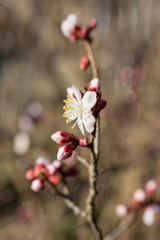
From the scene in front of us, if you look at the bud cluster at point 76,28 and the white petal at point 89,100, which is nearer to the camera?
the white petal at point 89,100

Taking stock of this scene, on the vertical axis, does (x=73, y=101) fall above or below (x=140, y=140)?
above

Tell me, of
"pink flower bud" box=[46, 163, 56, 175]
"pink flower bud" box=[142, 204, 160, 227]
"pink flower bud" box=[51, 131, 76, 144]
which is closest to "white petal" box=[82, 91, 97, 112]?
"pink flower bud" box=[51, 131, 76, 144]

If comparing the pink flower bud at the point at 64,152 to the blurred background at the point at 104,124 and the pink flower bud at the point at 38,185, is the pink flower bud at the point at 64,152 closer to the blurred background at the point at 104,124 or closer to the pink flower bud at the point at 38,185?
the pink flower bud at the point at 38,185

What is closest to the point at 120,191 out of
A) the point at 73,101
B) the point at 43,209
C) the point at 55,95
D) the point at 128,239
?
the point at 128,239

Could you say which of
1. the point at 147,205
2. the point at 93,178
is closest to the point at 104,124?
the point at 147,205

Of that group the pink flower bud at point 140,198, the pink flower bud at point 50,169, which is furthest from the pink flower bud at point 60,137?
the pink flower bud at point 140,198

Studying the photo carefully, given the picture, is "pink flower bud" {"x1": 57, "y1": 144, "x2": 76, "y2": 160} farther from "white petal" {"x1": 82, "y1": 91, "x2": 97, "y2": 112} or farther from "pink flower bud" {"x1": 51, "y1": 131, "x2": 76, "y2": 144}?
"white petal" {"x1": 82, "y1": 91, "x2": 97, "y2": 112}

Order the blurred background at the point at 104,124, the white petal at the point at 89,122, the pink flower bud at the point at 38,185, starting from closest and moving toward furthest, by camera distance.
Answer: the white petal at the point at 89,122 < the pink flower bud at the point at 38,185 < the blurred background at the point at 104,124

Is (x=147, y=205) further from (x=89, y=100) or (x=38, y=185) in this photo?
(x=89, y=100)

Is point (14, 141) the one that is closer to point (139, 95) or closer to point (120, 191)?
point (120, 191)
